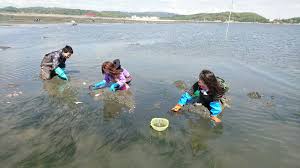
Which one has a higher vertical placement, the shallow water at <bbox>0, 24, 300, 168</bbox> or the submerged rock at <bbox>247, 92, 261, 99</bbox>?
the submerged rock at <bbox>247, 92, 261, 99</bbox>

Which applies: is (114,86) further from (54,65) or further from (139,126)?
(54,65)

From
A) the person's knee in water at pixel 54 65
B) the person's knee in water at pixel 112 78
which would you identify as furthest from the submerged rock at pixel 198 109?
the person's knee in water at pixel 54 65

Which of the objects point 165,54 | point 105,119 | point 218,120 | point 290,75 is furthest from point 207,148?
point 165,54

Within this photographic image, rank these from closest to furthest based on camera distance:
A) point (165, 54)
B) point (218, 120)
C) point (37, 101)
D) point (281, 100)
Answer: point (218, 120) < point (37, 101) < point (281, 100) < point (165, 54)

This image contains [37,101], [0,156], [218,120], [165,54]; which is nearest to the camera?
[0,156]

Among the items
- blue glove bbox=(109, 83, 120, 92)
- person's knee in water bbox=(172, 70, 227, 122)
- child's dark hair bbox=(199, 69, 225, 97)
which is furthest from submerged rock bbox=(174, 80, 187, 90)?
child's dark hair bbox=(199, 69, 225, 97)

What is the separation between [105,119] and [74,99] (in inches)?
83.8

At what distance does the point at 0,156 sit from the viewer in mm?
5801

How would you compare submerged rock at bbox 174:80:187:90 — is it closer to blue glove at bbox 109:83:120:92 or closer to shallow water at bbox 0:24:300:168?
shallow water at bbox 0:24:300:168

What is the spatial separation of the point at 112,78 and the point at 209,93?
396cm

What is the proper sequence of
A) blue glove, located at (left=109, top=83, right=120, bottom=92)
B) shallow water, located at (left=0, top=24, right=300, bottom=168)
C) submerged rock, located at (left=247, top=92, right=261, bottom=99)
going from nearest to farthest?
1. shallow water, located at (left=0, top=24, right=300, bottom=168)
2. blue glove, located at (left=109, top=83, right=120, bottom=92)
3. submerged rock, located at (left=247, top=92, right=261, bottom=99)

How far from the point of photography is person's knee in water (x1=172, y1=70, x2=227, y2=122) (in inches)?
290

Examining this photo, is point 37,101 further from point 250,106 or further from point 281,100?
point 281,100

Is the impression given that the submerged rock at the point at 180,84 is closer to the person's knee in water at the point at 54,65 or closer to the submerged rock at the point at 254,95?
the submerged rock at the point at 254,95
